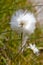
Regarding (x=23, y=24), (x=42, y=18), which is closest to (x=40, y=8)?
(x=42, y=18)

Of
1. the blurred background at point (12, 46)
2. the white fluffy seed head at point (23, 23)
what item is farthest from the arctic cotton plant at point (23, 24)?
the blurred background at point (12, 46)

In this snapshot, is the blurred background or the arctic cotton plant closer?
the arctic cotton plant

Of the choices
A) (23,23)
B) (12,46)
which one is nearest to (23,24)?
(23,23)

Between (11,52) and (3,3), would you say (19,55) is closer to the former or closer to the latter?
(11,52)

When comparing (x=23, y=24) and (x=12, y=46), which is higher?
(x=23, y=24)

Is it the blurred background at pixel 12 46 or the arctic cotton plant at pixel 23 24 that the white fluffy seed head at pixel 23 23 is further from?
the blurred background at pixel 12 46

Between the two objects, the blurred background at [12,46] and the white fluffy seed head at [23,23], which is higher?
the white fluffy seed head at [23,23]

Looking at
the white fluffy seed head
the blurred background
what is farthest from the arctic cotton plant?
the blurred background

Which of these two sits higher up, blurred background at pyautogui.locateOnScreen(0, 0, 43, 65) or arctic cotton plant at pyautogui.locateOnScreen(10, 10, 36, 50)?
arctic cotton plant at pyautogui.locateOnScreen(10, 10, 36, 50)

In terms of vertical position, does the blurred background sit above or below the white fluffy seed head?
below

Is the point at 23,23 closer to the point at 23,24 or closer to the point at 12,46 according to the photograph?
the point at 23,24

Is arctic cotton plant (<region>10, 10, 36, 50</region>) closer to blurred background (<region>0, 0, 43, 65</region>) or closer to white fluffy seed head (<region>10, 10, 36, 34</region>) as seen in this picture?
white fluffy seed head (<region>10, 10, 36, 34</region>)
